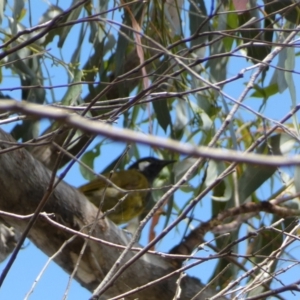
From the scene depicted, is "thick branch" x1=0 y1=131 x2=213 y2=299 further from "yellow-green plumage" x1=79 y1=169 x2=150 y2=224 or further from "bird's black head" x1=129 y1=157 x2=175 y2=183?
"bird's black head" x1=129 y1=157 x2=175 y2=183

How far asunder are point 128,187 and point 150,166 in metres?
0.19

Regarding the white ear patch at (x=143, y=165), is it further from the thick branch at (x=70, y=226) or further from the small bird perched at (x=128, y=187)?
the thick branch at (x=70, y=226)

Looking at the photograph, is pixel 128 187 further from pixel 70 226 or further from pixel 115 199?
pixel 70 226

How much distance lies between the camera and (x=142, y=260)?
2.43 meters

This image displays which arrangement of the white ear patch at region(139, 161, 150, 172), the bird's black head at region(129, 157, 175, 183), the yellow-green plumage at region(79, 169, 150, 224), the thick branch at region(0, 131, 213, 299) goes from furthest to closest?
the white ear patch at region(139, 161, 150, 172) → the bird's black head at region(129, 157, 175, 183) → the yellow-green plumage at region(79, 169, 150, 224) → the thick branch at region(0, 131, 213, 299)

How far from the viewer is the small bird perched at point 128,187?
3529mm

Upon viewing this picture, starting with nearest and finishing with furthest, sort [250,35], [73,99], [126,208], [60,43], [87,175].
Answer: [73,99]
[250,35]
[60,43]
[87,175]
[126,208]

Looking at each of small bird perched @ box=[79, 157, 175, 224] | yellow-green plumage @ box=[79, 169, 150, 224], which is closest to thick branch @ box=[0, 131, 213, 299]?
small bird perched @ box=[79, 157, 175, 224]

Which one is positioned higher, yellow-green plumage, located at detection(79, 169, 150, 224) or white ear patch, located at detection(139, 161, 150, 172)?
white ear patch, located at detection(139, 161, 150, 172)

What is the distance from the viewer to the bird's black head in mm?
3925

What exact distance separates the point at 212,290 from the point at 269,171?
1.53 ft

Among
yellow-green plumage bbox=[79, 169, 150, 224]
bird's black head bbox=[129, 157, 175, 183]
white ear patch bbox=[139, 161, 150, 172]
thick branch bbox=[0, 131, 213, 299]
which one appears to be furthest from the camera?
white ear patch bbox=[139, 161, 150, 172]

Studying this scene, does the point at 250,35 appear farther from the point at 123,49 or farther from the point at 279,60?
the point at 123,49

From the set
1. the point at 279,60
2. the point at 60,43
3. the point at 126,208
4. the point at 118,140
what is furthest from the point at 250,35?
the point at 118,140
